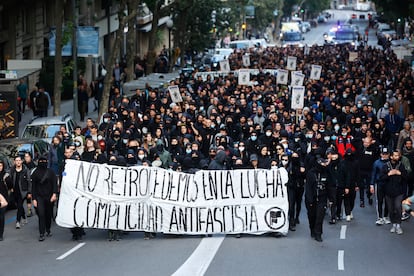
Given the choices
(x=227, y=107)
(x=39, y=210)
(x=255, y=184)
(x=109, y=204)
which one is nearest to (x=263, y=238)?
(x=255, y=184)

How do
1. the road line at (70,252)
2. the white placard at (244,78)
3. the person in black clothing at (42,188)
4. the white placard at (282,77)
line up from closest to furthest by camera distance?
the road line at (70,252), the person in black clothing at (42,188), the white placard at (244,78), the white placard at (282,77)

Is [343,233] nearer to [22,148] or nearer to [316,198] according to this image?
[316,198]

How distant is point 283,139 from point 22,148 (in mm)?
5574

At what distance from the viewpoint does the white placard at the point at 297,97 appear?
30812 mm

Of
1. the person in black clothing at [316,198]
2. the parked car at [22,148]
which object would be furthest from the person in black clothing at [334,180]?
the parked car at [22,148]

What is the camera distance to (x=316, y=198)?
18.6m

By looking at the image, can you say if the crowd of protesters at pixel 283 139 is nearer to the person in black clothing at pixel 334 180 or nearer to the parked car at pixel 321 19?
the person in black clothing at pixel 334 180

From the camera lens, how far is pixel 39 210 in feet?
61.2

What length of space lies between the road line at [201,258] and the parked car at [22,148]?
5.55m

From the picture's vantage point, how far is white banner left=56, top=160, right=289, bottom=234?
18.5 metres

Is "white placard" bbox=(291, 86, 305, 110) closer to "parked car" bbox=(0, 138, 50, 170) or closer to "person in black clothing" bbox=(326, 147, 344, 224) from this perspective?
"parked car" bbox=(0, 138, 50, 170)

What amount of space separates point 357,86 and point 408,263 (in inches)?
881

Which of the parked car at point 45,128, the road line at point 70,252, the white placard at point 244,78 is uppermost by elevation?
the white placard at point 244,78

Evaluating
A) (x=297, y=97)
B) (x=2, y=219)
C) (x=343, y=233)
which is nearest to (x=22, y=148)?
(x=2, y=219)
